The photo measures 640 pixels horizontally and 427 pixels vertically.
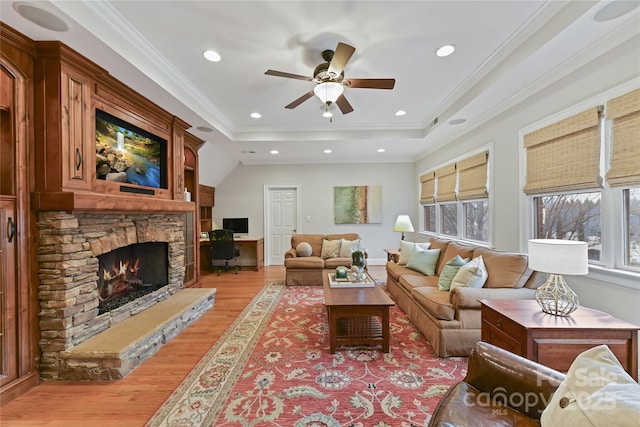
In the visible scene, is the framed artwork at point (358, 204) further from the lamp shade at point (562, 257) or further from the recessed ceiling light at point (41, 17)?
the recessed ceiling light at point (41, 17)

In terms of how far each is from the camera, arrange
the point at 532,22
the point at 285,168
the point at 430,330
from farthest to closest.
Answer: the point at 285,168 < the point at 430,330 < the point at 532,22

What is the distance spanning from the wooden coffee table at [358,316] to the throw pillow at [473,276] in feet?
2.47

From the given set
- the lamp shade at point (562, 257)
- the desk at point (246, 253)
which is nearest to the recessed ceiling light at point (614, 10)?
the lamp shade at point (562, 257)

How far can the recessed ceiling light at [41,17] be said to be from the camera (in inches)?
66.8

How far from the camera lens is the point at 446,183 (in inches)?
192

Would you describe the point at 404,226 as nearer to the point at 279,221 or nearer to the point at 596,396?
the point at 279,221

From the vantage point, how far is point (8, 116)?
6.42 ft

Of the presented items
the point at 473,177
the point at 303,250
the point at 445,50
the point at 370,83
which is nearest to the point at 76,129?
the point at 370,83

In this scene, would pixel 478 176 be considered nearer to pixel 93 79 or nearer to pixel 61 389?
pixel 93 79

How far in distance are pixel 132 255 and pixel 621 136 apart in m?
4.90

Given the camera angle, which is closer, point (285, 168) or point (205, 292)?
point (205, 292)

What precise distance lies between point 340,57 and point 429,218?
4773 mm

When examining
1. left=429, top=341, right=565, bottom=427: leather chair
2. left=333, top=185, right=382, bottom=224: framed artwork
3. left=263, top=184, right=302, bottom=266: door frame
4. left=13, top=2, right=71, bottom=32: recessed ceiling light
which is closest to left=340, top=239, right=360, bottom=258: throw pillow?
left=333, top=185, right=382, bottom=224: framed artwork

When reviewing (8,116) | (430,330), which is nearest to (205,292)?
(8,116)
